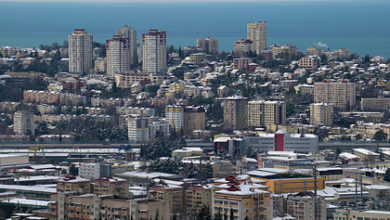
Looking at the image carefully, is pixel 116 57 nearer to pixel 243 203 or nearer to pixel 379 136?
pixel 379 136

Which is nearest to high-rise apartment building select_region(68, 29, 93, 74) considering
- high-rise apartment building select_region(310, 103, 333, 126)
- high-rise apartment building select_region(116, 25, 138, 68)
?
high-rise apartment building select_region(116, 25, 138, 68)

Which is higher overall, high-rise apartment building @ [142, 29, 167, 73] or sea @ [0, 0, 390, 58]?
sea @ [0, 0, 390, 58]

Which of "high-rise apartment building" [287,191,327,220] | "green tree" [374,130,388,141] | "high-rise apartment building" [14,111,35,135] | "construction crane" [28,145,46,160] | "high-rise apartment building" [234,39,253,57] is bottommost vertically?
"high-rise apartment building" [287,191,327,220]

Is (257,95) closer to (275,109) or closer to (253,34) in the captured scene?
(275,109)

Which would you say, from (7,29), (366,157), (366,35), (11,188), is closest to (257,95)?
(366,157)

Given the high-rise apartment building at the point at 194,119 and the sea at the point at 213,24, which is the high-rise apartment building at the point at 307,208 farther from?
the sea at the point at 213,24

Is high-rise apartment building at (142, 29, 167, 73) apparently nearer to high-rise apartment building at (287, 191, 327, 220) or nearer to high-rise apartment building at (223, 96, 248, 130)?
high-rise apartment building at (223, 96, 248, 130)
